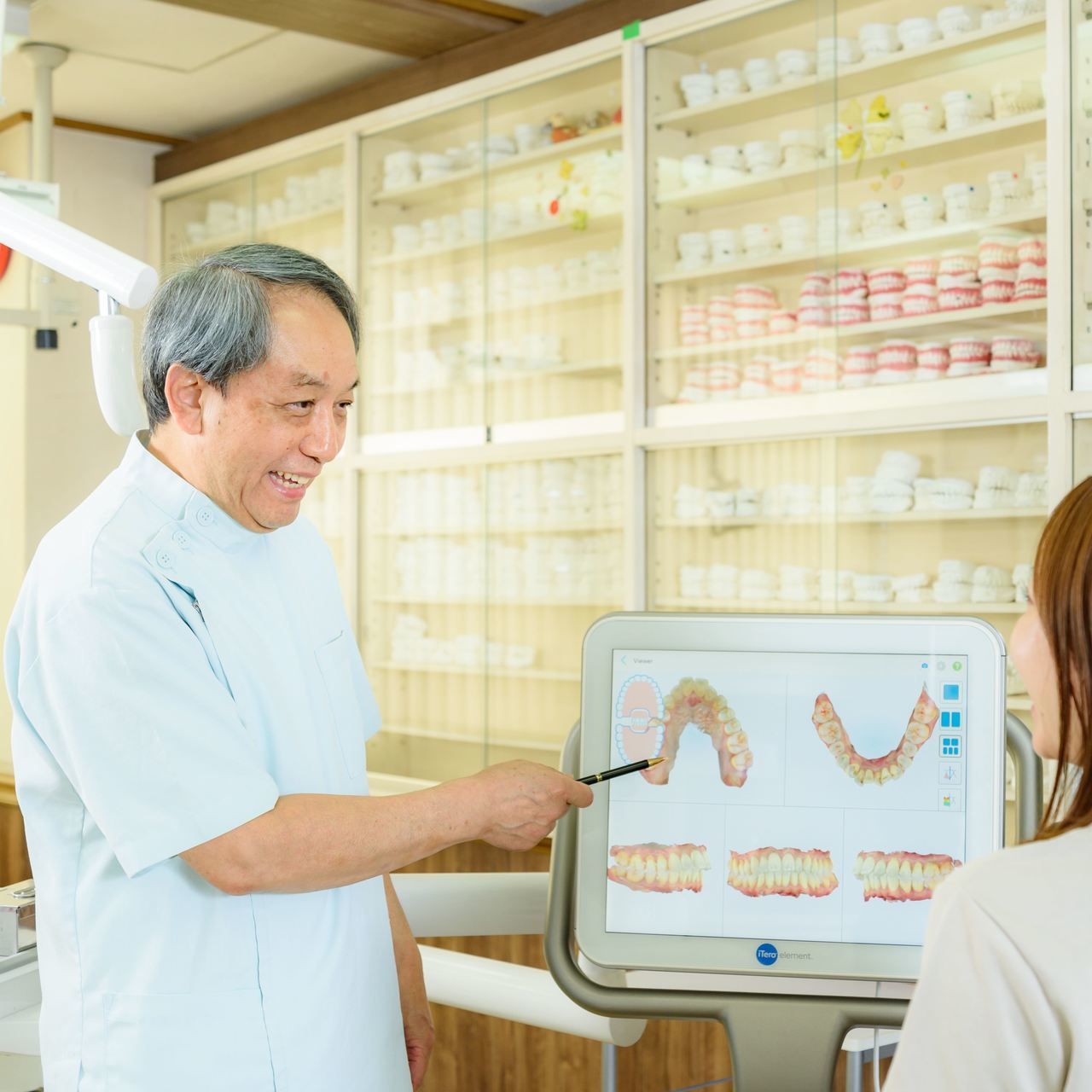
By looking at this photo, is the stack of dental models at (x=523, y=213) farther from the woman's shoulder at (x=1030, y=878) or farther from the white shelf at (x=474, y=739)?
the woman's shoulder at (x=1030, y=878)

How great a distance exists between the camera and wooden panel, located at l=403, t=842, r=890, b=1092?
3.30m

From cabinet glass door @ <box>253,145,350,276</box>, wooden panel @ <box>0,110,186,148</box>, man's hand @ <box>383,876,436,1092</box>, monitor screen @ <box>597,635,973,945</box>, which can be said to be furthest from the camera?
wooden panel @ <box>0,110,186,148</box>

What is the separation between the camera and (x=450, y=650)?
4203mm

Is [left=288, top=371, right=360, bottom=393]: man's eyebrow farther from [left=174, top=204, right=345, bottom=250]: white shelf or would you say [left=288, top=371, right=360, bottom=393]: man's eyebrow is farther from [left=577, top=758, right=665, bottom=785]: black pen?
[left=174, top=204, right=345, bottom=250]: white shelf

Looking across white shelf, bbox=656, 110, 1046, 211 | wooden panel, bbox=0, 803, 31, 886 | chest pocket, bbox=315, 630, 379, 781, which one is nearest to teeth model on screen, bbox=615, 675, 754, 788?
chest pocket, bbox=315, 630, 379, 781

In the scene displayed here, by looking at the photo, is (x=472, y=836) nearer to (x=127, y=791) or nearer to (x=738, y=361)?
(x=127, y=791)

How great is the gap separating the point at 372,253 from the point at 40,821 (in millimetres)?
3307

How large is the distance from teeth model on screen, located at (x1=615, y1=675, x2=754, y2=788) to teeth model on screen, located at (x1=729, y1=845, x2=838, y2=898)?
0.07m

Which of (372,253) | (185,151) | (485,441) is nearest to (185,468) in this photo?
(485,441)

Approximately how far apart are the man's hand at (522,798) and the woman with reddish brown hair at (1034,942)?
0.47m

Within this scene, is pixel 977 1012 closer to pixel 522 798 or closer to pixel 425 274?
pixel 522 798

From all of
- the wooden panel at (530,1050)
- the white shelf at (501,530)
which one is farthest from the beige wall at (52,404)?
the wooden panel at (530,1050)

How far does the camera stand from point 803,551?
3410 mm

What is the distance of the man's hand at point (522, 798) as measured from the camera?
128 cm
